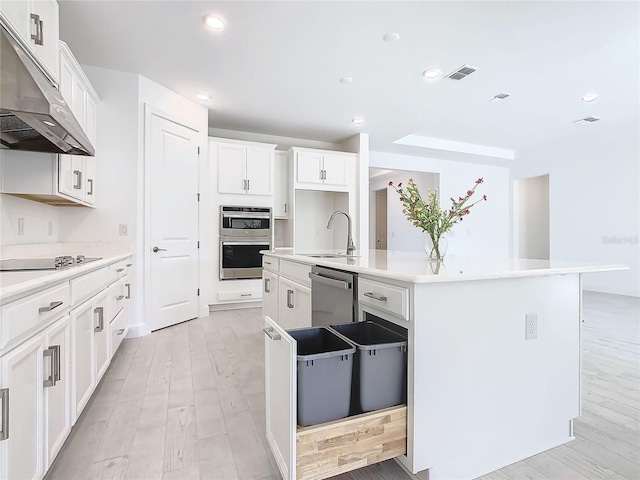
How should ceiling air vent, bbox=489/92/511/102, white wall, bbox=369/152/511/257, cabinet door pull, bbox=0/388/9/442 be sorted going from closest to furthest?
cabinet door pull, bbox=0/388/9/442 < ceiling air vent, bbox=489/92/511/102 < white wall, bbox=369/152/511/257

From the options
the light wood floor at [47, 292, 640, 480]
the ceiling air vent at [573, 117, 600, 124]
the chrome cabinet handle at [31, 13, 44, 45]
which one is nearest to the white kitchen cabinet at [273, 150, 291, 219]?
the light wood floor at [47, 292, 640, 480]

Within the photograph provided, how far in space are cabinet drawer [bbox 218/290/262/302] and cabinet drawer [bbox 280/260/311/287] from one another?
1883mm

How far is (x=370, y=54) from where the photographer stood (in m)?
2.92

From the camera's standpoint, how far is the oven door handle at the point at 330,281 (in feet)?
5.60

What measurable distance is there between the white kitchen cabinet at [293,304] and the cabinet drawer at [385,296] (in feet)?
2.48

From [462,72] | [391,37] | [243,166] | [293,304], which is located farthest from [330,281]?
[243,166]

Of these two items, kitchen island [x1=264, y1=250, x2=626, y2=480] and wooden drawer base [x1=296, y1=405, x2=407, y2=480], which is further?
kitchen island [x1=264, y1=250, x2=626, y2=480]

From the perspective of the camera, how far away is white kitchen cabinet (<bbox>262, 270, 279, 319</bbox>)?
298 cm

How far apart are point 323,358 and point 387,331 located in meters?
0.44

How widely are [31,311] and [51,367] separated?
28cm

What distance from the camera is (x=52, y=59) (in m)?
2.07

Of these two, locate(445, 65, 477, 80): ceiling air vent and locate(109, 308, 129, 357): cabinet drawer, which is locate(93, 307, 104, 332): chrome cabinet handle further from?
locate(445, 65, 477, 80): ceiling air vent

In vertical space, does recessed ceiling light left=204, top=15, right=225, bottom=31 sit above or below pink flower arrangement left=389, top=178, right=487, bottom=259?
above

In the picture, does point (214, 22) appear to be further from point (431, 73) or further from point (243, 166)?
point (243, 166)
